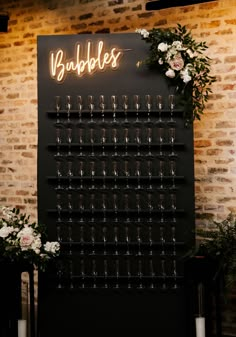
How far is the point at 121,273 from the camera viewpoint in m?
4.77

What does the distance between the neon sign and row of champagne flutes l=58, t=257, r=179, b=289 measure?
5.44ft

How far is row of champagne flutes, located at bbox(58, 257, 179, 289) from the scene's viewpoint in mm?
4727

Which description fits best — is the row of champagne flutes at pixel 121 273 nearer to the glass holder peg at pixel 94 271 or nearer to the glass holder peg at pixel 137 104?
the glass holder peg at pixel 94 271

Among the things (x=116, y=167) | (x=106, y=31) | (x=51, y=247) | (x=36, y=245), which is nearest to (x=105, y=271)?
(x=51, y=247)

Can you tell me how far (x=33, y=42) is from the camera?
6.09 m

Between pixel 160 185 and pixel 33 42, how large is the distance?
2.43m

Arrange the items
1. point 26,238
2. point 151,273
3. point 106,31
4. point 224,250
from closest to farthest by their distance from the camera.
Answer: point 224,250 → point 26,238 → point 151,273 → point 106,31

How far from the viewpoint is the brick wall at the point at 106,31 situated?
5.21 m

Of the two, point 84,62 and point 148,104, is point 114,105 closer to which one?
point 148,104

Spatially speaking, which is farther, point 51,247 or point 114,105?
point 114,105

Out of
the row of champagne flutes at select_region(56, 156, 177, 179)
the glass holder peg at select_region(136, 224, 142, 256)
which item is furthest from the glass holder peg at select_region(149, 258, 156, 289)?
the row of champagne flutes at select_region(56, 156, 177, 179)

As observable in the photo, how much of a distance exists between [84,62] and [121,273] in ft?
6.18

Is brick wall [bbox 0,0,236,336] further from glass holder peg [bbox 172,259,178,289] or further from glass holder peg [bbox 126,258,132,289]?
glass holder peg [bbox 126,258,132,289]

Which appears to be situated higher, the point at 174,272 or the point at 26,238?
the point at 26,238
